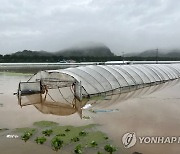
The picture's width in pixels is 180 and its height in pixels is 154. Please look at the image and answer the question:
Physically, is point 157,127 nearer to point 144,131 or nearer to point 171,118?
point 144,131

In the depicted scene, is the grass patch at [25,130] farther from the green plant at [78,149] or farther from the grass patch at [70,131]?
the green plant at [78,149]

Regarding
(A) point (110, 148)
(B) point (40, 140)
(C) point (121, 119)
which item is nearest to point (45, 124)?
(B) point (40, 140)

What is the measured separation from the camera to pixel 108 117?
14.3 meters

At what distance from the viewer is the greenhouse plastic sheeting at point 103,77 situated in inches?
837

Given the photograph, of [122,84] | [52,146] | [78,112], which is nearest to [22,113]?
[78,112]

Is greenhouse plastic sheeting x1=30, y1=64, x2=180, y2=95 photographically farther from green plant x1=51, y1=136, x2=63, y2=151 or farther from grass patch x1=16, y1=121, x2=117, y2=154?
green plant x1=51, y1=136, x2=63, y2=151

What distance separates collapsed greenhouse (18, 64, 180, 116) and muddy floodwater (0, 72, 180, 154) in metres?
1.49

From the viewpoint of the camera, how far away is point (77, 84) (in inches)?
792

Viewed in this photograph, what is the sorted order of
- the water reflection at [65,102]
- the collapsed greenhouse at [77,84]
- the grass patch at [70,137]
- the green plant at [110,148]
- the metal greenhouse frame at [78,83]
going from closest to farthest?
1. the green plant at [110,148]
2. the grass patch at [70,137]
3. the water reflection at [65,102]
4. the collapsed greenhouse at [77,84]
5. the metal greenhouse frame at [78,83]

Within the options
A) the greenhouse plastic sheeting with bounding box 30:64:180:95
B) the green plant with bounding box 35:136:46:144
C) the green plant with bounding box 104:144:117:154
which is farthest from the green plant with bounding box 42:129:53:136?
the greenhouse plastic sheeting with bounding box 30:64:180:95

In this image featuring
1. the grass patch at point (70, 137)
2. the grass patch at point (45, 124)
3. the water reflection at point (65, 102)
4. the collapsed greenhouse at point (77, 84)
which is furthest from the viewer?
the collapsed greenhouse at point (77, 84)

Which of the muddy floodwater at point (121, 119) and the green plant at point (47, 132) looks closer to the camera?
the muddy floodwater at point (121, 119)

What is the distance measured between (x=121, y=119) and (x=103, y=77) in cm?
986

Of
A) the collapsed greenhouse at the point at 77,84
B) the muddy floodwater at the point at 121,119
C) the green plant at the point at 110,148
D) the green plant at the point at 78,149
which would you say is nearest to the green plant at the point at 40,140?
the muddy floodwater at the point at 121,119
